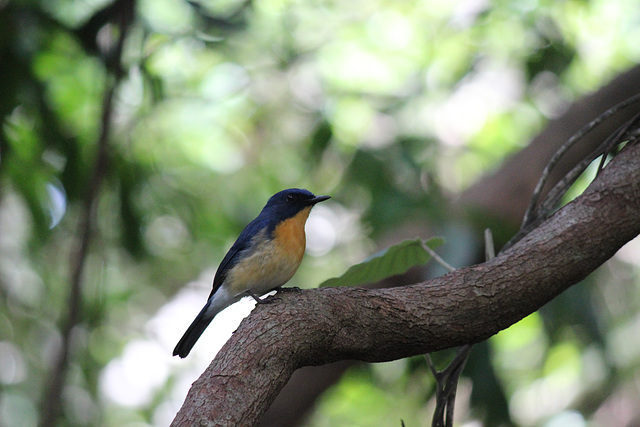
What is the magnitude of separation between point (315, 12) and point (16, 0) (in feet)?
14.3

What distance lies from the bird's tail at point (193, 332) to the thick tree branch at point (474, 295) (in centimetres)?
149

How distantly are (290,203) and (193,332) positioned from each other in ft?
3.53

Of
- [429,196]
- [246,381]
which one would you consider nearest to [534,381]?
[429,196]

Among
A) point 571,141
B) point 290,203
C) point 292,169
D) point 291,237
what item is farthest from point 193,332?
point 292,169

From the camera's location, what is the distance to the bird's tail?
377cm

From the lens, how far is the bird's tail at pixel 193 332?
12.4 ft

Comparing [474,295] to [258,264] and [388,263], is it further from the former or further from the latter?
[258,264]

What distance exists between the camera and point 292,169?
8688 mm

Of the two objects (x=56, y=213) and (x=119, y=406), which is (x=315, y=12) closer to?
(x=56, y=213)

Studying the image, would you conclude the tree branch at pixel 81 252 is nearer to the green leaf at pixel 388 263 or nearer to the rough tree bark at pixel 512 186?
the green leaf at pixel 388 263

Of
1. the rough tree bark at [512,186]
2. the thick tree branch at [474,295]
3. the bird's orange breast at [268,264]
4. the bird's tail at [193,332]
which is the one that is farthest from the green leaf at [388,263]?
the rough tree bark at [512,186]

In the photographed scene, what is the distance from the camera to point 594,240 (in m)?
2.60

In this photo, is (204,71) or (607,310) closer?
(607,310)

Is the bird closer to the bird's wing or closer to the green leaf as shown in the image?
the bird's wing
